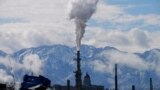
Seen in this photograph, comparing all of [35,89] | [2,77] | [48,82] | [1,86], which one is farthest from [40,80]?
[2,77]

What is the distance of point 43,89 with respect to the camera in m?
81.2

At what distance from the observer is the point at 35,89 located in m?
82.3

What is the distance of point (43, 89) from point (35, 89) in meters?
1.72

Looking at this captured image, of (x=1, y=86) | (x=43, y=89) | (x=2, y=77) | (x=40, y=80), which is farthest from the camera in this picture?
(x=2, y=77)

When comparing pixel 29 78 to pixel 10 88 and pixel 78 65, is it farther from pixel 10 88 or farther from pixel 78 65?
pixel 78 65

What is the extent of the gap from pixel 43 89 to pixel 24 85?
22798 mm

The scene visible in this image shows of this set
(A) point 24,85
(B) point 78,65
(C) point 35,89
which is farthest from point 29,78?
(B) point 78,65

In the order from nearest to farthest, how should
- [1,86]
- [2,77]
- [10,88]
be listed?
[1,86]
[10,88]
[2,77]

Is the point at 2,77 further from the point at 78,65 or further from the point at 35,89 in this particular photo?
the point at 35,89

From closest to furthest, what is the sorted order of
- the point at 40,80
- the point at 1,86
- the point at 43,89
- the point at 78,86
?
the point at 43,89 → the point at 1,86 → the point at 40,80 → the point at 78,86

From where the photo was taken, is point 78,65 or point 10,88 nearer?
point 10,88

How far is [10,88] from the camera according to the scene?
113m

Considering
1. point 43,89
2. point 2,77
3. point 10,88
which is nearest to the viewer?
point 43,89

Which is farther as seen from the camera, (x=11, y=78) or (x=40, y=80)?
(x=11, y=78)
